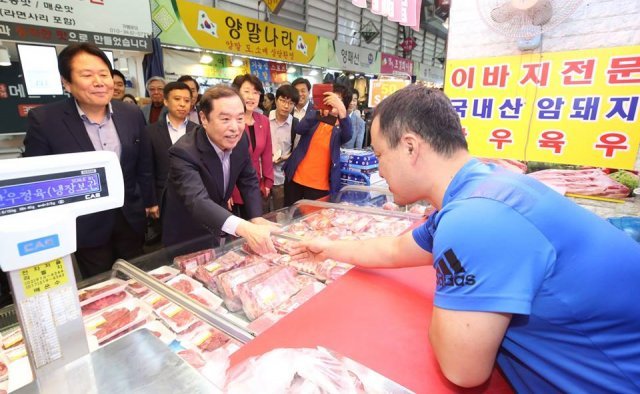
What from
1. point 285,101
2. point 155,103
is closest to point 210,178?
point 285,101

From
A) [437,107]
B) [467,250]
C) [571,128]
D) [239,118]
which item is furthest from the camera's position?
[571,128]

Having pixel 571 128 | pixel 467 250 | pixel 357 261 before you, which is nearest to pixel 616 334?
pixel 467 250

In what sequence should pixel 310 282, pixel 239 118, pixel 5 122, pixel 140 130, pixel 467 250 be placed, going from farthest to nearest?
pixel 5 122 < pixel 140 130 < pixel 239 118 < pixel 310 282 < pixel 467 250

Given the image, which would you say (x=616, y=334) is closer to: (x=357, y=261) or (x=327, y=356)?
(x=327, y=356)

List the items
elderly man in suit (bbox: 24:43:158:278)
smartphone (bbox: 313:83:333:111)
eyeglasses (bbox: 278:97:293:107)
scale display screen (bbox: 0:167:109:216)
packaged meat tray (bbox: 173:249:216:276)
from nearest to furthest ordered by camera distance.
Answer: scale display screen (bbox: 0:167:109:216)
packaged meat tray (bbox: 173:249:216:276)
elderly man in suit (bbox: 24:43:158:278)
smartphone (bbox: 313:83:333:111)
eyeglasses (bbox: 278:97:293:107)

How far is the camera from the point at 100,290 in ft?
5.89

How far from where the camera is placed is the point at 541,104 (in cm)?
297

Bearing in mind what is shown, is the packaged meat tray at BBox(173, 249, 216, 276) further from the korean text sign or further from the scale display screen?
the korean text sign

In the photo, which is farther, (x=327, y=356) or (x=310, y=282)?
(x=310, y=282)

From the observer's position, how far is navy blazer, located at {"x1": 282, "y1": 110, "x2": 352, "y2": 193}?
165 inches

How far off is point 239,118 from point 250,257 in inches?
37.1

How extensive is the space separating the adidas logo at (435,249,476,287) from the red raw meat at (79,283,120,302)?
1659 millimetres

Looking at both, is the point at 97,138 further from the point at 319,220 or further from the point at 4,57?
the point at 4,57

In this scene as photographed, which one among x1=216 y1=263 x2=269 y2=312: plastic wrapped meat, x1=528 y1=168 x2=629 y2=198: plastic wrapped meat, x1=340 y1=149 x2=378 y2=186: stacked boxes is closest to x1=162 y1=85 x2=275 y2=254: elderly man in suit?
x1=216 y1=263 x2=269 y2=312: plastic wrapped meat
